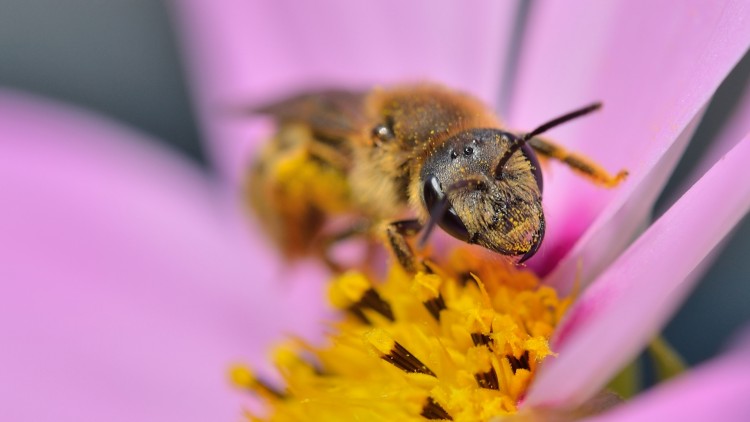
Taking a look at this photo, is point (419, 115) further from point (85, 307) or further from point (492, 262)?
point (85, 307)

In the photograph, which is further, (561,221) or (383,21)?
(383,21)

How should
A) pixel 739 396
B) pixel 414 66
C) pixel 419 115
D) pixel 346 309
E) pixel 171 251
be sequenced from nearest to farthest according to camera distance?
pixel 739 396 < pixel 419 115 < pixel 346 309 < pixel 414 66 < pixel 171 251

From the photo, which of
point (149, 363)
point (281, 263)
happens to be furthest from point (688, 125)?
point (149, 363)

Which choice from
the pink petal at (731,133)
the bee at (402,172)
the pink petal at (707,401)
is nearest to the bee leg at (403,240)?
the bee at (402,172)

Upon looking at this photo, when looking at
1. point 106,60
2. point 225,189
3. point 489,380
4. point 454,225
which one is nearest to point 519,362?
point 489,380

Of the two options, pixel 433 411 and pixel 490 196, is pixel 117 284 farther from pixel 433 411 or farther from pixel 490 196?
pixel 490 196

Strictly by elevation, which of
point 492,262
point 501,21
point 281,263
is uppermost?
point 501,21

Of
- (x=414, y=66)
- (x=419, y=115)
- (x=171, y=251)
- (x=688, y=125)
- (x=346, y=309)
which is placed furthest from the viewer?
(x=171, y=251)
